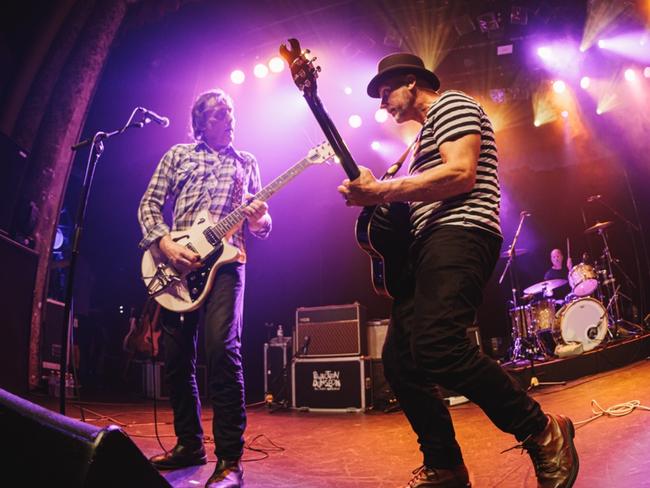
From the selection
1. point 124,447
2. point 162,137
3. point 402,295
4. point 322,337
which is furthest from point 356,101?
point 124,447

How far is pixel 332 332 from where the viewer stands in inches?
287

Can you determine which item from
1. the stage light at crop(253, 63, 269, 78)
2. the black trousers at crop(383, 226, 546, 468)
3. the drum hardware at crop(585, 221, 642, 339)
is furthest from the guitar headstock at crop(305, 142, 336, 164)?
the drum hardware at crop(585, 221, 642, 339)

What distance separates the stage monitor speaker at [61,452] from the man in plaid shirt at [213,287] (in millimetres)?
1810

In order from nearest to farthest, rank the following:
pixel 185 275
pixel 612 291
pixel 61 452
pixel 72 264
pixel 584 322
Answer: pixel 61 452 < pixel 185 275 < pixel 72 264 < pixel 584 322 < pixel 612 291

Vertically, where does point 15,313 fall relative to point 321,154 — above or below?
below

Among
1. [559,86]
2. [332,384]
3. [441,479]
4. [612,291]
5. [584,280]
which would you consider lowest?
[332,384]

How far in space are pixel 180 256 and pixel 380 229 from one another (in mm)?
1322

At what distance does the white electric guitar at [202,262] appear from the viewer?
10.3ft

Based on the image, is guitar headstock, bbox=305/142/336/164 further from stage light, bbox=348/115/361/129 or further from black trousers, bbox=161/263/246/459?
stage light, bbox=348/115/361/129

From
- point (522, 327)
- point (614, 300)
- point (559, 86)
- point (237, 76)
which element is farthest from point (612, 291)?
point (237, 76)

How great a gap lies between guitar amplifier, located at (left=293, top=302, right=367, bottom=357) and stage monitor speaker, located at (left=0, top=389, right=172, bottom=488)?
6.24m

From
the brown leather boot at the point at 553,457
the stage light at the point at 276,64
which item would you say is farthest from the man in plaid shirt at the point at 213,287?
the stage light at the point at 276,64

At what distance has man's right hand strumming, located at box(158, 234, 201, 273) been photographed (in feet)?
10.2

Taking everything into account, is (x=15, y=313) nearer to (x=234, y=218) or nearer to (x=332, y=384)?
(x=234, y=218)
